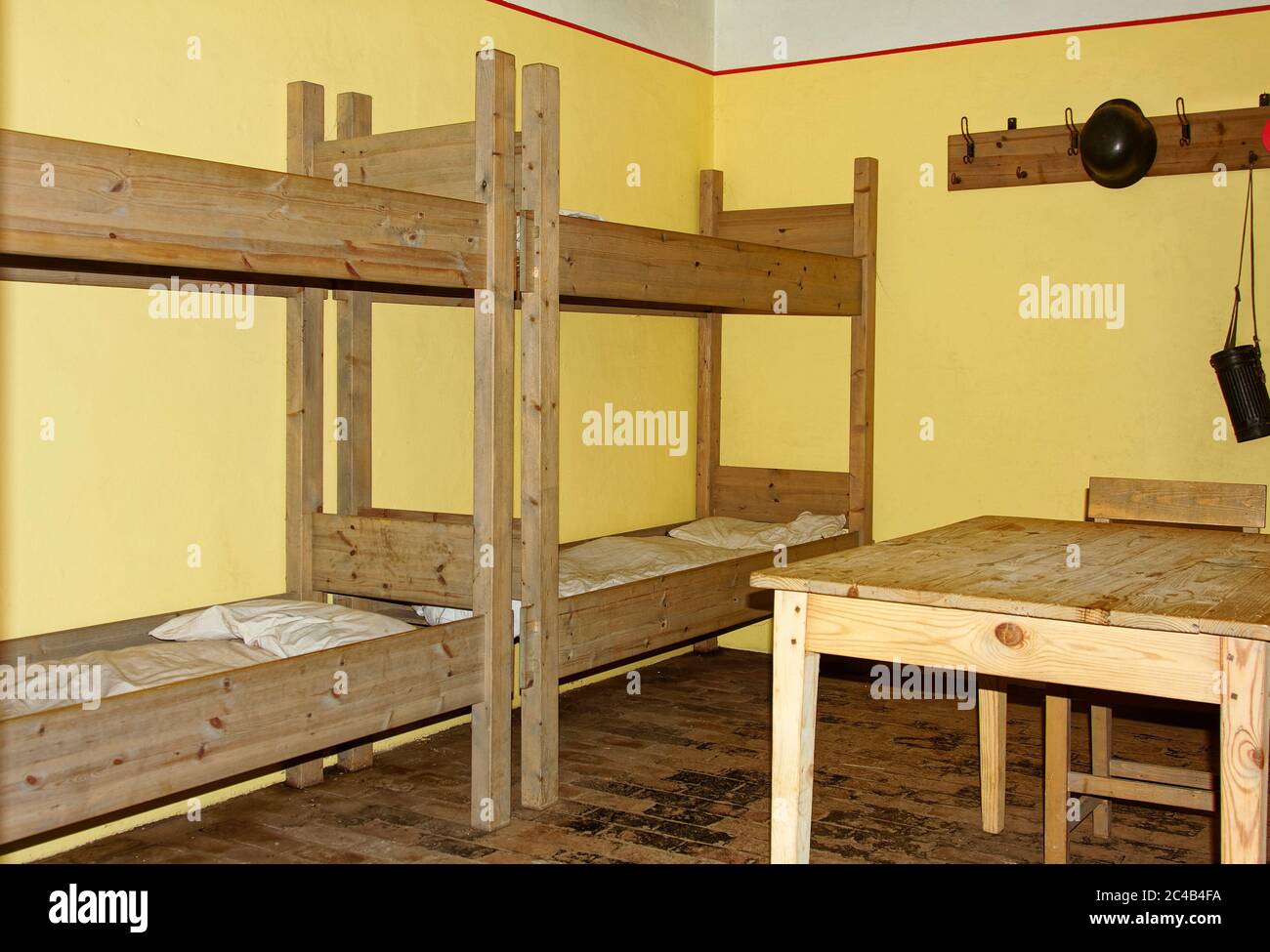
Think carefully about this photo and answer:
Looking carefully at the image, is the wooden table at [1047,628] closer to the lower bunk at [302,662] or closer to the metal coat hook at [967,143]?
the lower bunk at [302,662]

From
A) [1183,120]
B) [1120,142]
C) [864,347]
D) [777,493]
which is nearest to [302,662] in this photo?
[777,493]

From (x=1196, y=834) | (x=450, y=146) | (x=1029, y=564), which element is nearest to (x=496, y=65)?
(x=450, y=146)

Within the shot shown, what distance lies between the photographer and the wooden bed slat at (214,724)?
2121 mm

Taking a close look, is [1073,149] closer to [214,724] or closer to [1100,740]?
[1100,740]

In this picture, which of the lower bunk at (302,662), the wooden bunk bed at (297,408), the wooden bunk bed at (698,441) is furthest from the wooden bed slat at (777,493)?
the wooden bunk bed at (297,408)

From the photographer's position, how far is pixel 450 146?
3.17 meters

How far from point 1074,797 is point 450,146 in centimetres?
221

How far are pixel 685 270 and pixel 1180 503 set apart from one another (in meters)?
1.52

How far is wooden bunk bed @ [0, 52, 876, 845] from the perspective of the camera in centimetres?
220

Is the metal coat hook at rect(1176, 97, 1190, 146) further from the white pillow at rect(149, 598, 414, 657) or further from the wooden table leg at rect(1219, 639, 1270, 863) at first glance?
the white pillow at rect(149, 598, 414, 657)

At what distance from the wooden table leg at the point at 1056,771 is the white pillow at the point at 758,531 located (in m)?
1.82

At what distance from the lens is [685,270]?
375 centimetres

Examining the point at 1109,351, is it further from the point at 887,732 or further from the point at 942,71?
the point at 887,732
